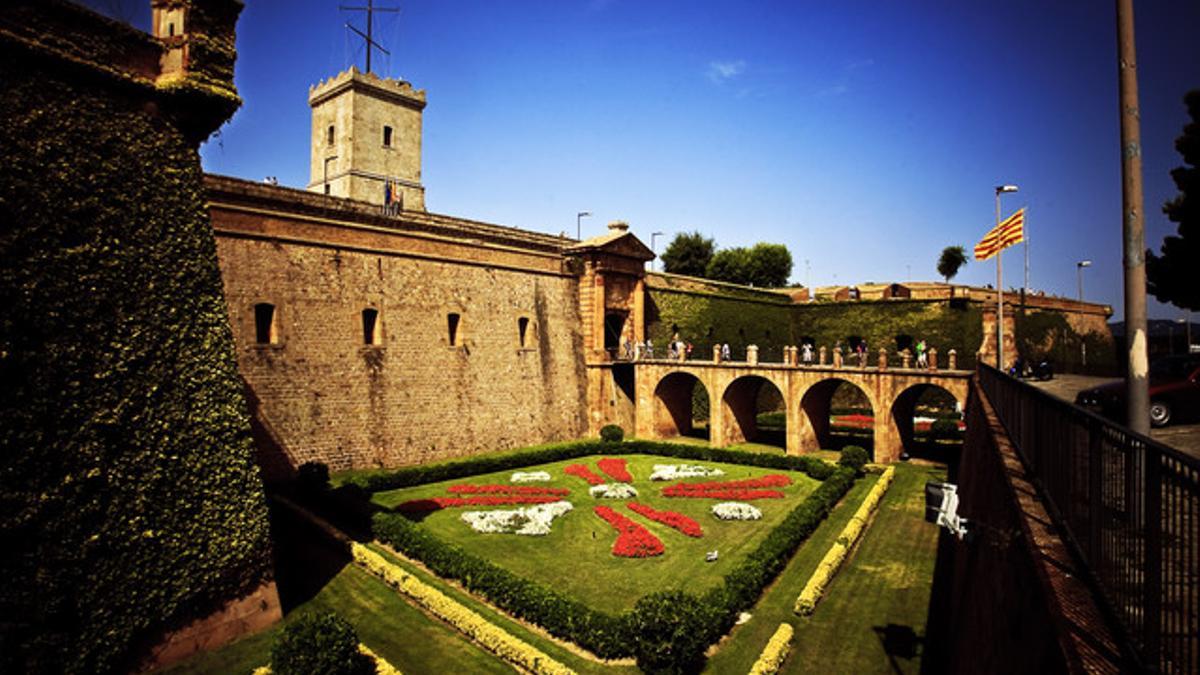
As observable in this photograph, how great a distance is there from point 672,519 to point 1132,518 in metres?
16.7

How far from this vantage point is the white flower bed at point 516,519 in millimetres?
18875

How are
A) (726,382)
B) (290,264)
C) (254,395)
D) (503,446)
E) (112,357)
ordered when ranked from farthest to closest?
(726,382) < (503,446) < (290,264) < (254,395) < (112,357)

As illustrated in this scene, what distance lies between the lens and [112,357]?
36.9ft

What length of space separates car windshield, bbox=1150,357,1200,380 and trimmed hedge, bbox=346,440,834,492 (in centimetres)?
1251

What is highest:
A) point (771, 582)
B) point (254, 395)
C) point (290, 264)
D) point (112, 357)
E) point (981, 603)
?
point (290, 264)

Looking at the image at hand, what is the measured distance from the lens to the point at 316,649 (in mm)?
10477

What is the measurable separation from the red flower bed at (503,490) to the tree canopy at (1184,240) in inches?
745

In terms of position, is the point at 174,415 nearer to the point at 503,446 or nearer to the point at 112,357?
the point at 112,357

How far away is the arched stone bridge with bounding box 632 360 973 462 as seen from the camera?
2748 centimetres

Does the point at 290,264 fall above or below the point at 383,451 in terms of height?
above

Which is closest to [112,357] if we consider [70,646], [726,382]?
[70,646]

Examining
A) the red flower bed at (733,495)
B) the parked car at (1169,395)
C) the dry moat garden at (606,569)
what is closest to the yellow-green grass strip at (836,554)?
the dry moat garden at (606,569)

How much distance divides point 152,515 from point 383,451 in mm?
13095

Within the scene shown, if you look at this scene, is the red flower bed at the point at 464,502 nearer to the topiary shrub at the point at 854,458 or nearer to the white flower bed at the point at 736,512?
the white flower bed at the point at 736,512
